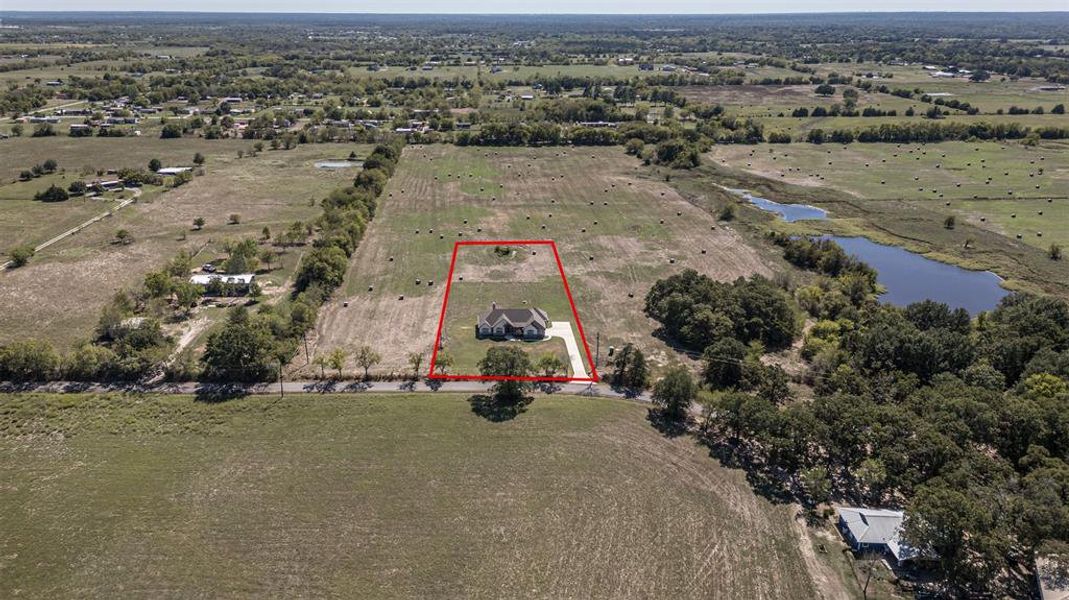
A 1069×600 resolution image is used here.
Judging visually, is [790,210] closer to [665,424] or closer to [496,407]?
[665,424]

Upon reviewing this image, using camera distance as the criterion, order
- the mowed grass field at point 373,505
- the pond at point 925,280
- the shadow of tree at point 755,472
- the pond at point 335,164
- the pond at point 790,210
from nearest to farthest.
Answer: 1. the mowed grass field at point 373,505
2. the shadow of tree at point 755,472
3. the pond at point 925,280
4. the pond at point 790,210
5. the pond at point 335,164

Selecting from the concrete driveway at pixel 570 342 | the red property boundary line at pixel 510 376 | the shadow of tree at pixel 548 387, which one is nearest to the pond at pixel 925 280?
the red property boundary line at pixel 510 376

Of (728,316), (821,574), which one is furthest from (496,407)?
(821,574)

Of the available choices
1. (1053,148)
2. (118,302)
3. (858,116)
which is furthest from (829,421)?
(858,116)

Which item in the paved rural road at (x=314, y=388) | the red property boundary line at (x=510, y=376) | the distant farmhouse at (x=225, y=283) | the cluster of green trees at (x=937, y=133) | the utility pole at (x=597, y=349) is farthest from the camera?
the cluster of green trees at (x=937, y=133)

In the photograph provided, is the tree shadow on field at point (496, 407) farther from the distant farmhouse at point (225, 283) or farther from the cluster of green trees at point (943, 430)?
the distant farmhouse at point (225, 283)

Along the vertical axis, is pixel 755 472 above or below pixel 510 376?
below
